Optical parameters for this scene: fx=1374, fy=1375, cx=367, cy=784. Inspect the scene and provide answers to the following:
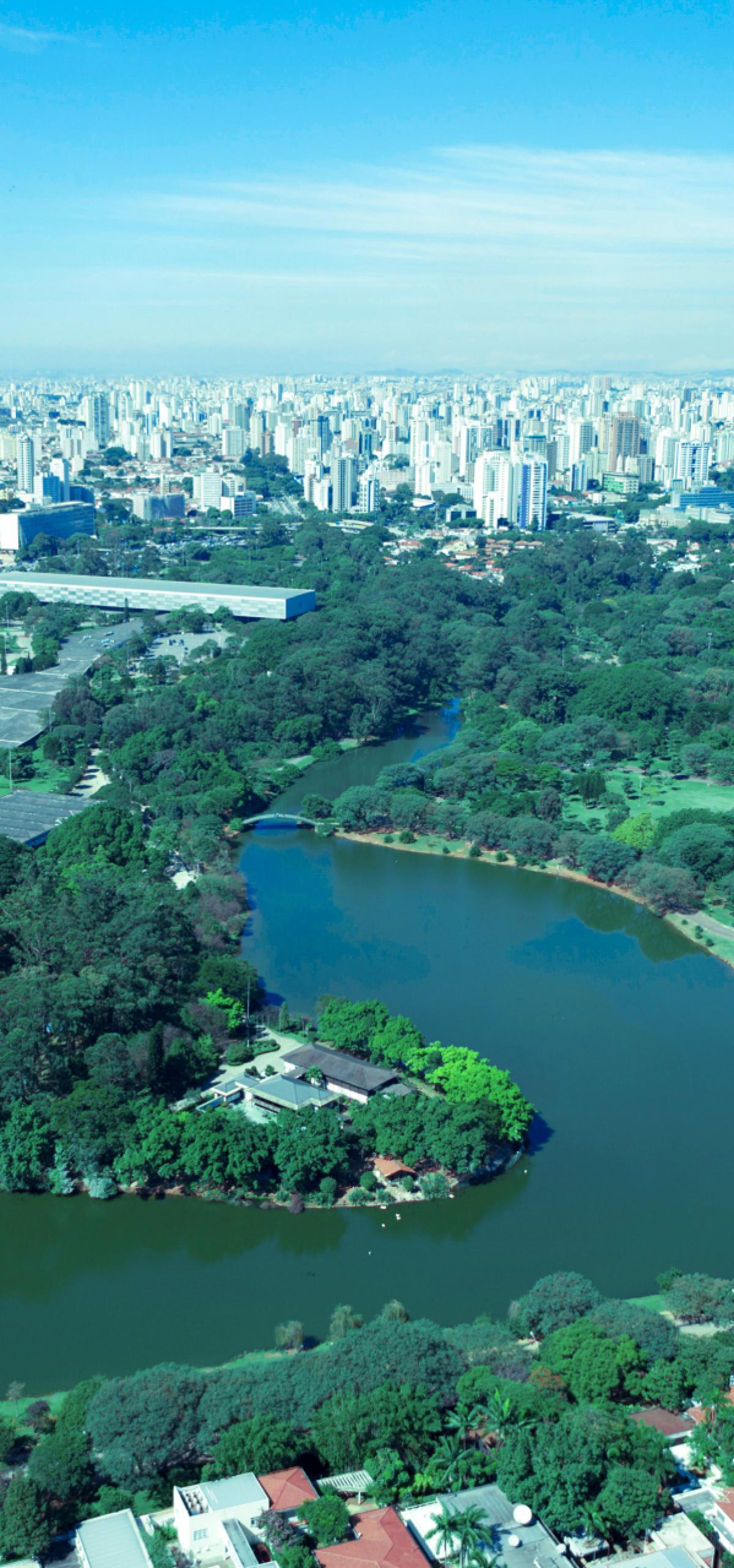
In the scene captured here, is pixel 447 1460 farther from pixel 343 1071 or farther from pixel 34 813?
pixel 34 813

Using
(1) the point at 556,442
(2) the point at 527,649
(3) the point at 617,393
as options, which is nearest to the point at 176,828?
(2) the point at 527,649

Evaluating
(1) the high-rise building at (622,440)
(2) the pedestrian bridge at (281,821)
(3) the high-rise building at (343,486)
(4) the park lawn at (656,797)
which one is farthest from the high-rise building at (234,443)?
(2) the pedestrian bridge at (281,821)

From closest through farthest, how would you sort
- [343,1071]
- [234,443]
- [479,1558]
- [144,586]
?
[479,1558] → [343,1071] → [144,586] → [234,443]

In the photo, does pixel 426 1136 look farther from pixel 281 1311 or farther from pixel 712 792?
pixel 712 792

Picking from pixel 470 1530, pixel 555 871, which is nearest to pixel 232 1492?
pixel 470 1530

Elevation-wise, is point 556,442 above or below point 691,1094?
above

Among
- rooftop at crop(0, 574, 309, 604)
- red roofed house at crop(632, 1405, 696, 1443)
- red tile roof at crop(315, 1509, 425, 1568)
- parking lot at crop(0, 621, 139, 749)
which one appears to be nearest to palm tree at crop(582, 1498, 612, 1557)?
red roofed house at crop(632, 1405, 696, 1443)
